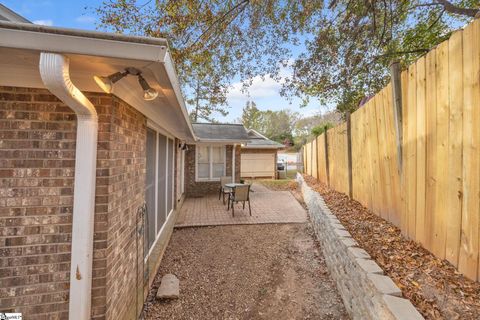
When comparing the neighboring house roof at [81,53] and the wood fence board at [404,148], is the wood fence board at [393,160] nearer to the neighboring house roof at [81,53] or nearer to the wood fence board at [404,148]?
the wood fence board at [404,148]

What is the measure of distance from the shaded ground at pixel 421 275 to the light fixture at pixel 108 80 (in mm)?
2992

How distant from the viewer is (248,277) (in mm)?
3898

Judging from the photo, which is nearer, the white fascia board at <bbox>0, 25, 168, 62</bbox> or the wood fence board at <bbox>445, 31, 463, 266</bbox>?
the white fascia board at <bbox>0, 25, 168, 62</bbox>

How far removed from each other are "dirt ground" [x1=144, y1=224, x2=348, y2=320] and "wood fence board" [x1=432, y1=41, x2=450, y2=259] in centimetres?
153

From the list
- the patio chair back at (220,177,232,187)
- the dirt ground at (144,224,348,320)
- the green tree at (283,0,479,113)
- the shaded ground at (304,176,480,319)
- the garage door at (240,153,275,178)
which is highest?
the green tree at (283,0,479,113)

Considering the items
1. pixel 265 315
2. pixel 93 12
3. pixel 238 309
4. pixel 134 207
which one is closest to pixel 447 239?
pixel 265 315

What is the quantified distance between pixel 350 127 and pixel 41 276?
575cm

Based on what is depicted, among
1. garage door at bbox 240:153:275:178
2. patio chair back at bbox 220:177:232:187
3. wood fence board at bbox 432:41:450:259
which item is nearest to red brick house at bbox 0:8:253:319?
wood fence board at bbox 432:41:450:259

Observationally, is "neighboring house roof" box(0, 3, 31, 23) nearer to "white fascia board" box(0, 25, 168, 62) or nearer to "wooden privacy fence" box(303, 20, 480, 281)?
"white fascia board" box(0, 25, 168, 62)

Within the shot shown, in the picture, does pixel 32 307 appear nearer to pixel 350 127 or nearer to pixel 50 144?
pixel 50 144

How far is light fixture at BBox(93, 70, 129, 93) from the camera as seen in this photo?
1788mm

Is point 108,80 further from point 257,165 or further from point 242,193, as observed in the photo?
point 257,165

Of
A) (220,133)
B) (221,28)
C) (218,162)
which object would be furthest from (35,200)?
(220,133)

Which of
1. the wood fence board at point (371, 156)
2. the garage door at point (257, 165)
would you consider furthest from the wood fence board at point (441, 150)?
the garage door at point (257, 165)
